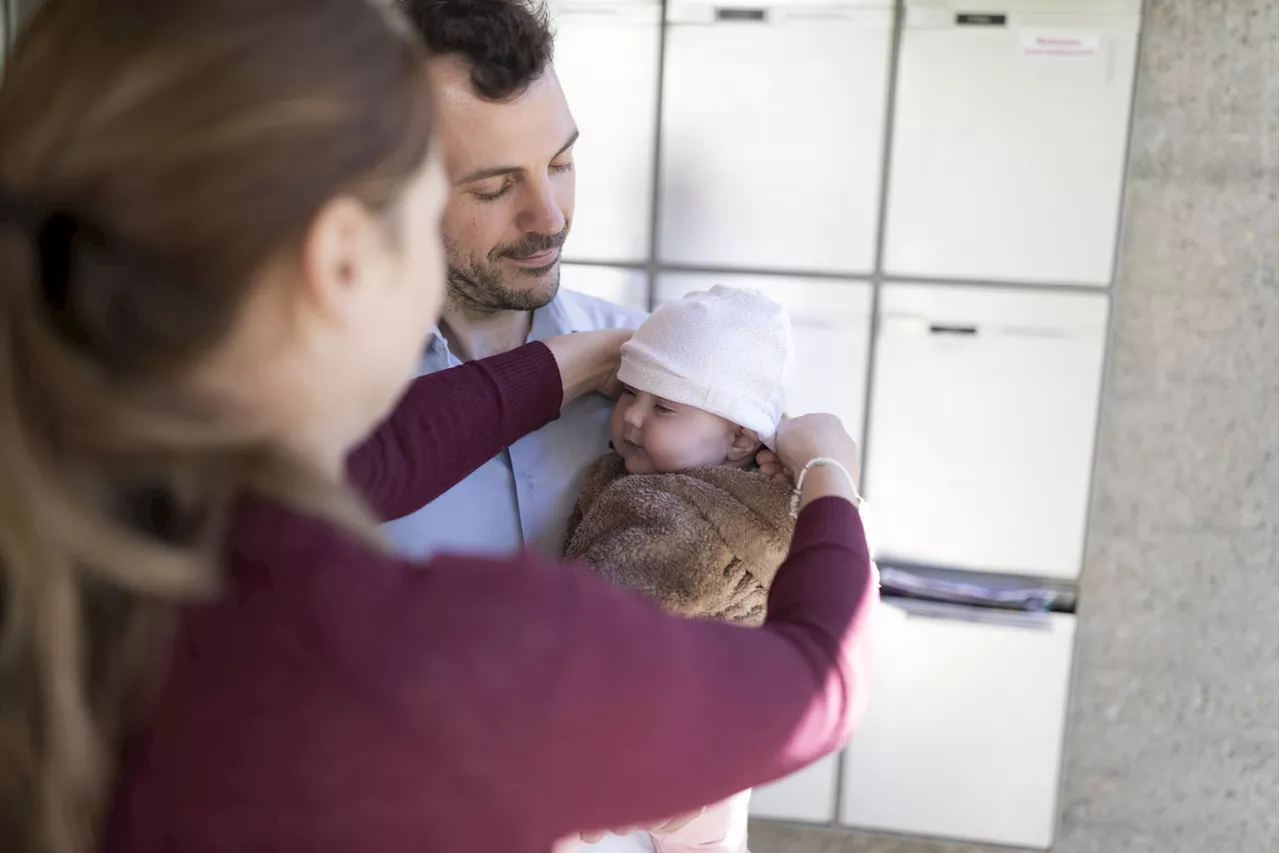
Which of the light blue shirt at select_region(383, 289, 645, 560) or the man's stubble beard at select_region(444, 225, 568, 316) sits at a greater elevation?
the man's stubble beard at select_region(444, 225, 568, 316)

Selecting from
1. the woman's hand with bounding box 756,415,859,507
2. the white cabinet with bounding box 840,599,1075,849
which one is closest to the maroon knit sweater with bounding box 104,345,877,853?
the woman's hand with bounding box 756,415,859,507

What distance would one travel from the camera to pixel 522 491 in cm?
143

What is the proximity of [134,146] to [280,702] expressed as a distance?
314 millimetres

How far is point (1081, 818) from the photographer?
2480 mm

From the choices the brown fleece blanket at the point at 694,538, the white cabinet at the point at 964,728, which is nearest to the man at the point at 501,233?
the brown fleece blanket at the point at 694,538

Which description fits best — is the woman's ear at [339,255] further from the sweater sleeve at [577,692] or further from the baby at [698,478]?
the baby at [698,478]

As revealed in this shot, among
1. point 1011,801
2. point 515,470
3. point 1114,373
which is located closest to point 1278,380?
point 1114,373

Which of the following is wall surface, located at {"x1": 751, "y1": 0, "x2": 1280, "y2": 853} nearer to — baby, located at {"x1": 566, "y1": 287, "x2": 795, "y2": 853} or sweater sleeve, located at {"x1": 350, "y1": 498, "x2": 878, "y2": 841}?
baby, located at {"x1": 566, "y1": 287, "x2": 795, "y2": 853}

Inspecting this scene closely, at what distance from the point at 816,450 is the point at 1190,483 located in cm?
150

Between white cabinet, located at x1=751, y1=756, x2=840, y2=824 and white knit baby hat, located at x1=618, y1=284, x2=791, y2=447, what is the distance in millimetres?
1269

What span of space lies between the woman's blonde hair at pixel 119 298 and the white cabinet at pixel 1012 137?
1.78 m

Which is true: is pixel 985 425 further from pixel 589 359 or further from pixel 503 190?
pixel 503 190

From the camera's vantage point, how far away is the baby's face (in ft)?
4.73

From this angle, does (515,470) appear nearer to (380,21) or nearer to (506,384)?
(506,384)
